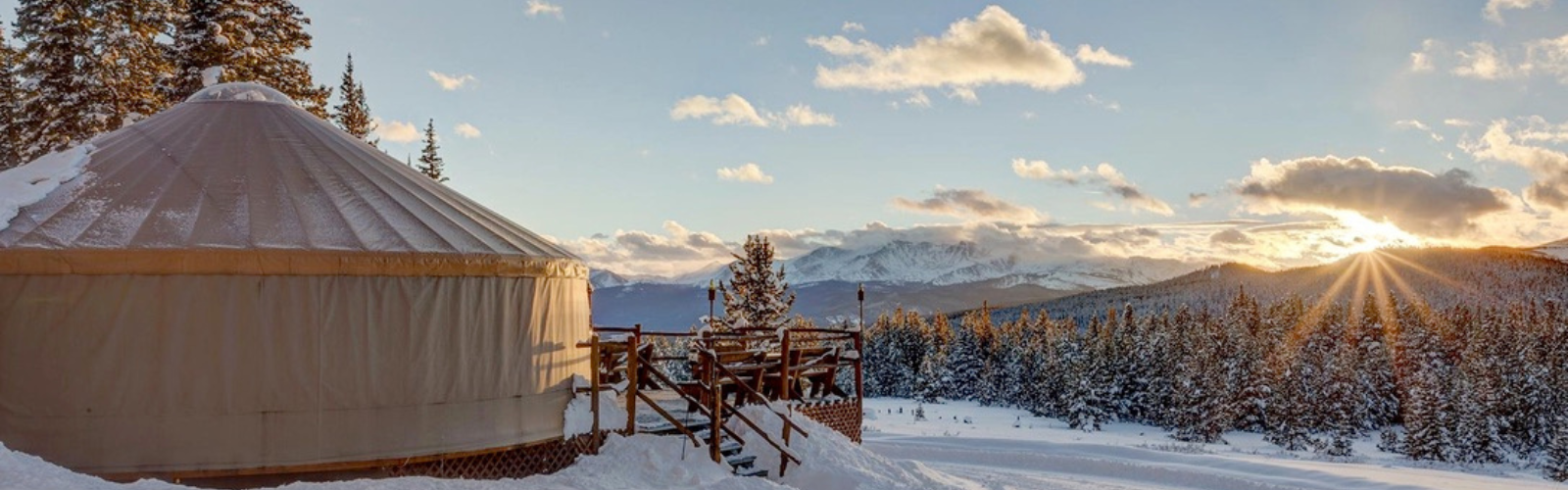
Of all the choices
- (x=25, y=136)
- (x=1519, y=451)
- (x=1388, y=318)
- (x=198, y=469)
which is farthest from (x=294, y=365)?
(x=1388, y=318)

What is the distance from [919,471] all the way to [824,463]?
4.51 feet

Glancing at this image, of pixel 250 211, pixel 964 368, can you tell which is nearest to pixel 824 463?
pixel 250 211

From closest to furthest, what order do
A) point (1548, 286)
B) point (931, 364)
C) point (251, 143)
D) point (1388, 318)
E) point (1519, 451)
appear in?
point (251, 143)
point (1519, 451)
point (1388, 318)
point (931, 364)
point (1548, 286)

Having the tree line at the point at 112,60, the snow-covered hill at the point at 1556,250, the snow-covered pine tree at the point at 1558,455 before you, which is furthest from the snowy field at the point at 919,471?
the snow-covered hill at the point at 1556,250

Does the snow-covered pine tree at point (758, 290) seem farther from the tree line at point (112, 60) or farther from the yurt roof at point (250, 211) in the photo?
the yurt roof at point (250, 211)

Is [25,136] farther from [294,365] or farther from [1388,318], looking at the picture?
[1388,318]

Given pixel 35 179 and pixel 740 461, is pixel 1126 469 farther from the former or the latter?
pixel 35 179

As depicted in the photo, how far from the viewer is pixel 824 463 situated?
1017 centimetres

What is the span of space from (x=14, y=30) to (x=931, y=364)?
45.4m

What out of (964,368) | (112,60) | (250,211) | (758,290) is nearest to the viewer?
(250,211)

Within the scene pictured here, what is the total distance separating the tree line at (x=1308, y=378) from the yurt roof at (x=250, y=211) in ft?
113

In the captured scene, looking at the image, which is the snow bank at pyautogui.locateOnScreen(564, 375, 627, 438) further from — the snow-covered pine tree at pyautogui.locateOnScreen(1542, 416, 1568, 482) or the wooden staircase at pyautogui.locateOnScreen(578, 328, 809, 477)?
the snow-covered pine tree at pyautogui.locateOnScreen(1542, 416, 1568, 482)

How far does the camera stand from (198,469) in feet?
24.2

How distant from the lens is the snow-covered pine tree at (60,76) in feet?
51.6
